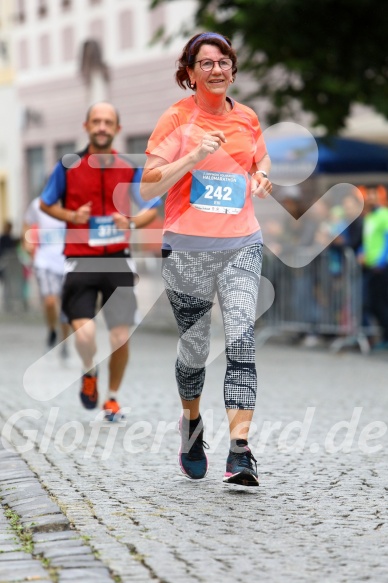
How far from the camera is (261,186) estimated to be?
629 cm

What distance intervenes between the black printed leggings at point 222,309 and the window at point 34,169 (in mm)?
31111

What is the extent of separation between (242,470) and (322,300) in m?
11.2

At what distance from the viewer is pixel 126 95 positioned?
1304 inches

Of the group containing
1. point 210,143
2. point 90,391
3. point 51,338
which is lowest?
point 90,391

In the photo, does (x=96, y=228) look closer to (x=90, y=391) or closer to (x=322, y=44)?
(x=90, y=391)

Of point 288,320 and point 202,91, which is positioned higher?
point 202,91

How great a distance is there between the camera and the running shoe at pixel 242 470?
616 cm

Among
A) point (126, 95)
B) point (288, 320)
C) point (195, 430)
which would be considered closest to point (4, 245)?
point (126, 95)

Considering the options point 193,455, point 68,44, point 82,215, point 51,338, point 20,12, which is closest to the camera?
point 193,455

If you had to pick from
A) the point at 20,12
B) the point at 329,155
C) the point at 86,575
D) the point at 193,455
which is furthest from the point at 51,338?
the point at 20,12

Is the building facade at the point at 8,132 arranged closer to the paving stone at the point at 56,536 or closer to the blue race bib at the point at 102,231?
the blue race bib at the point at 102,231

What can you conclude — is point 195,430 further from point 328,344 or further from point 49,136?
point 49,136

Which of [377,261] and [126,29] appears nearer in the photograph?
[377,261]

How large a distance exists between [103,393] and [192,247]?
16.7 feet
